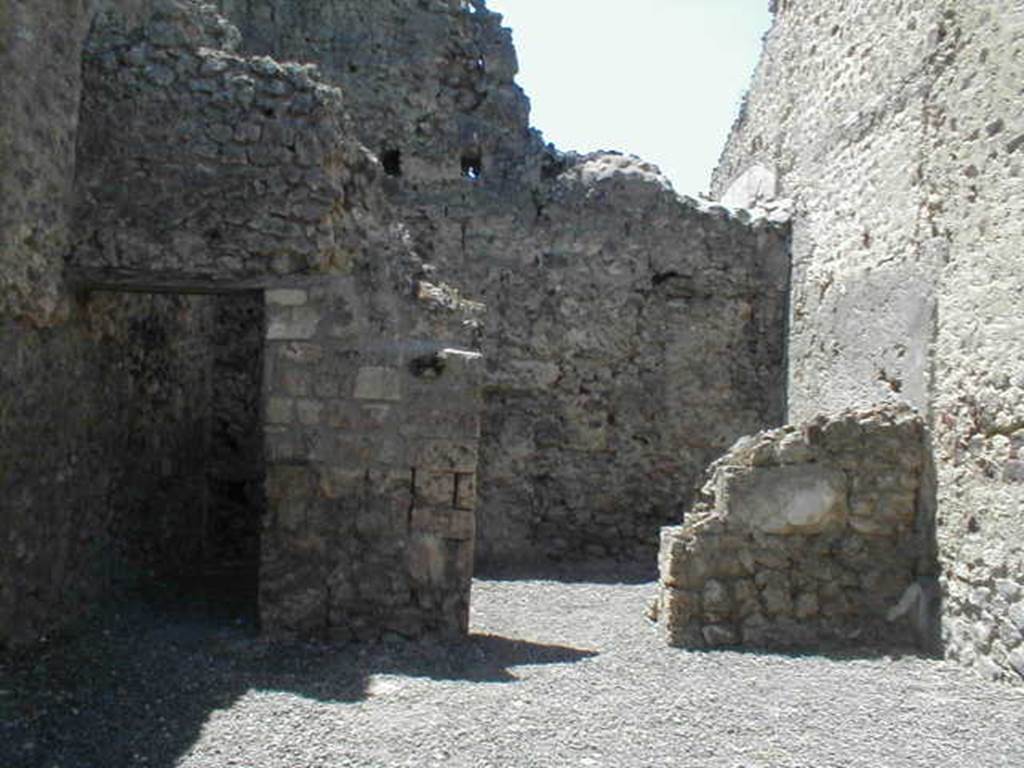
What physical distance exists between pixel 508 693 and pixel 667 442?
514 cm

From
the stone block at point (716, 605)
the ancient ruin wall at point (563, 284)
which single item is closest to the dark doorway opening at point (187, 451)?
the ancient ruin wall at point (563, 284)

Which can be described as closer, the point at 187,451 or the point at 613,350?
the point at 187,451

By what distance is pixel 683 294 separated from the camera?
32.6ft

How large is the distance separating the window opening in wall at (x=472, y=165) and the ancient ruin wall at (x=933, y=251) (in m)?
2.69

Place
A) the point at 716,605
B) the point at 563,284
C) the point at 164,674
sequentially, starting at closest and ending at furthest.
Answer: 1. the point at 164,674
2. the point at 716,605
3. the point at 563,284

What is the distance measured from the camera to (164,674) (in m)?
4.92

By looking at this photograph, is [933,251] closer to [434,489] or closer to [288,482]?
[434,489]

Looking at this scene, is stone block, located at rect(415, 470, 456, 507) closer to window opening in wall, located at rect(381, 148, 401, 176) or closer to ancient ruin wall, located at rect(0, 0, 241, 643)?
ancient ruin wall, located at rect(0, 0, 241, 643)

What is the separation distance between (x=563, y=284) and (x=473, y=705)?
557 centimetres

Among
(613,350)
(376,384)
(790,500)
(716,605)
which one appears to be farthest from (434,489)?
(613,350)

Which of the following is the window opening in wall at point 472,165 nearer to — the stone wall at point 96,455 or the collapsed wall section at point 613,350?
the collapsed wall section at point 613,350

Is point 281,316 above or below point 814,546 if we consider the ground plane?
above

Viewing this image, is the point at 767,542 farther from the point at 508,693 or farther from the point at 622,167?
the point at 622,167

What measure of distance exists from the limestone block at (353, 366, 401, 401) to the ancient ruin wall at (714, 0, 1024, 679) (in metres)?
3.00
